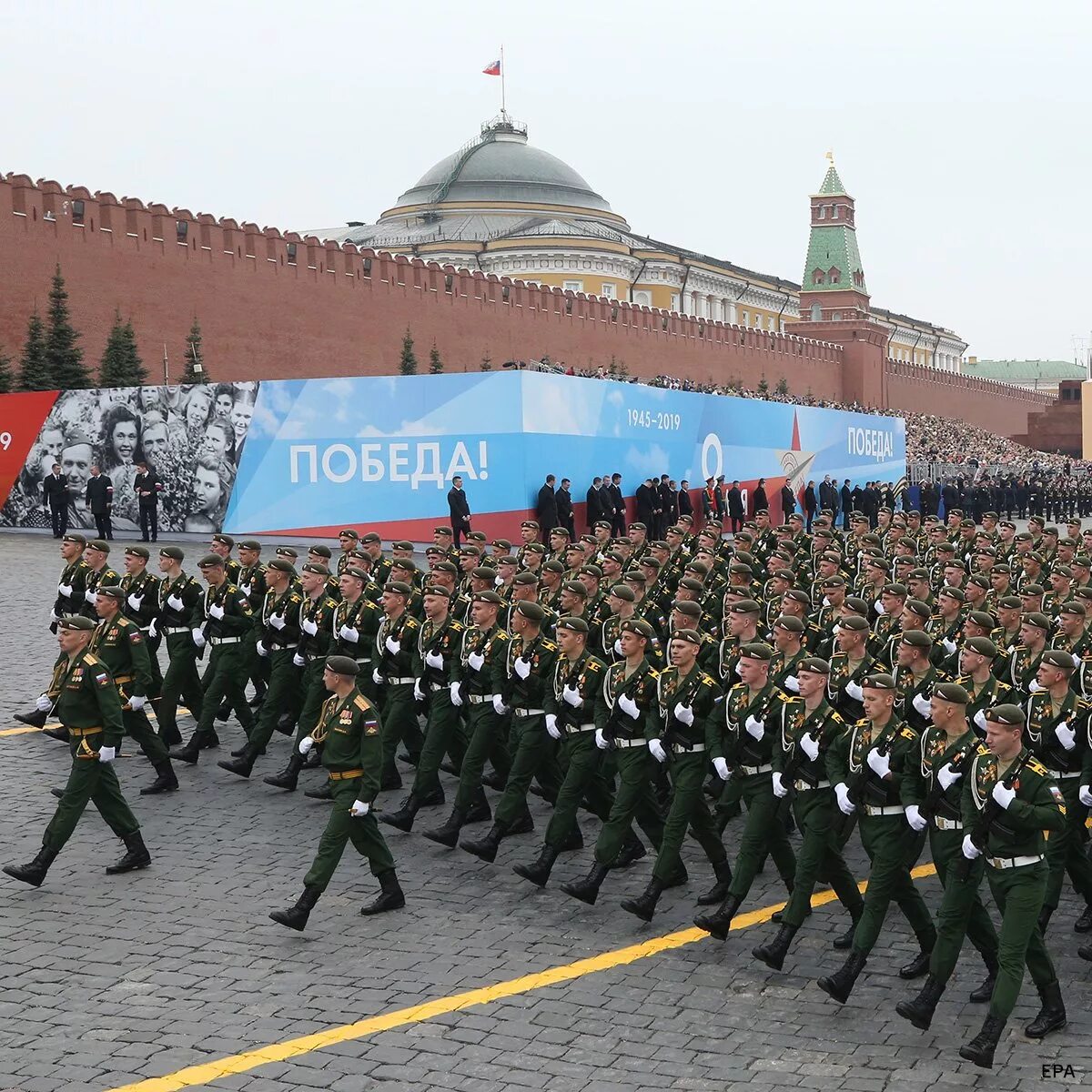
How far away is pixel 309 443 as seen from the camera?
24.4 metres

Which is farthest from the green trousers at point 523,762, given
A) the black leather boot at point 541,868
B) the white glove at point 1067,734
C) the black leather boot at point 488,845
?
the white glove at point 1067,734

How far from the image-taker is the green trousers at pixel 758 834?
7.14 metres

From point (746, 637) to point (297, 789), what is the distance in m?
3.41

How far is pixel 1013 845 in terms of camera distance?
6.06 metres

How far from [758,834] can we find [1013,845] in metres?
1.46

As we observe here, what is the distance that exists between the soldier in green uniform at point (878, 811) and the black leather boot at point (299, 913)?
2567 mm

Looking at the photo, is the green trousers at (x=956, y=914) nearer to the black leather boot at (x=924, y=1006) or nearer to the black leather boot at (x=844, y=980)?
the black leather boot at (x=924, y=1006)

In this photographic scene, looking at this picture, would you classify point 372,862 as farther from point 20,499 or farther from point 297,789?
point 20,499

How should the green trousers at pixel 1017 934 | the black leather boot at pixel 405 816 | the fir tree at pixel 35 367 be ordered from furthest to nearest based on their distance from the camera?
the fir tree at pixel 35 367
the black leather boot at pixel 405 816
the green trousers at pixel 1017 934

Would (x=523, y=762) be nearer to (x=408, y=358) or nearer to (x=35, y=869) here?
(x=35, y=869)

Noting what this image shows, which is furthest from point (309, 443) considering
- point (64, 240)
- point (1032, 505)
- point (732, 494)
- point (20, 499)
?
point (1032, 505)

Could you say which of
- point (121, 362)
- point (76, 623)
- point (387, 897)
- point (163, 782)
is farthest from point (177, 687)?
point (121, 362)

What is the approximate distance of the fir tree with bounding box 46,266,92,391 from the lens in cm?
3105

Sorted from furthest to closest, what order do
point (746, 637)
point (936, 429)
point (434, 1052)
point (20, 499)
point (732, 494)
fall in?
point (936, 429), point (732, 494), point (20, 499), point (746, 637), point (434, 1052)
